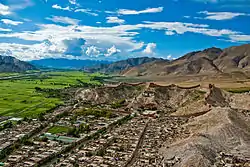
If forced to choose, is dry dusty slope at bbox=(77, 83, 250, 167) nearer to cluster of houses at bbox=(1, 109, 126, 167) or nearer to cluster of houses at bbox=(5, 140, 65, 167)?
cluster of houses at bbox=(1, 109, 126, 167)

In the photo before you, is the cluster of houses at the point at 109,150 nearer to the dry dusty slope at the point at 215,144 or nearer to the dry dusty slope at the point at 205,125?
the dry dusty slope at the point at 205,125

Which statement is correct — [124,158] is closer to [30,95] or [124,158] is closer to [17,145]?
[17,145]

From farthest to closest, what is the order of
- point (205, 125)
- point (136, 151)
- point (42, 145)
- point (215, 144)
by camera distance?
point (205, 125) < point (42, 145) < point (136, 151) < point (215, 144)

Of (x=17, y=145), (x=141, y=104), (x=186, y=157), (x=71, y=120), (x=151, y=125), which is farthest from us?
(x=141, y=104)

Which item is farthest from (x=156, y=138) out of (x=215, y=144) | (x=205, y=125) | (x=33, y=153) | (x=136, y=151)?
(x=33, y=153)

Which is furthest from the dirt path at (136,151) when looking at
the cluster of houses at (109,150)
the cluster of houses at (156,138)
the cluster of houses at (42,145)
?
the cluster of houses at (42,145)

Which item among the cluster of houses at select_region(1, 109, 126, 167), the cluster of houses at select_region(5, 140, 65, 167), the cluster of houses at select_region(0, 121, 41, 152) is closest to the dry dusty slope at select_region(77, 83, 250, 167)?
the cluster of houses at select_region(1, 109, 126, 167)

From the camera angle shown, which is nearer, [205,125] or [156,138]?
[156,138]

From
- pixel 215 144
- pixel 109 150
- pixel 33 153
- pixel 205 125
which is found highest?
pixel 205 125

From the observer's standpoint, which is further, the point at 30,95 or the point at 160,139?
the point at 30,95

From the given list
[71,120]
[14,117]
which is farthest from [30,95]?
[71,120]

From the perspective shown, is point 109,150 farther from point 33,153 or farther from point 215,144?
point 215,144
